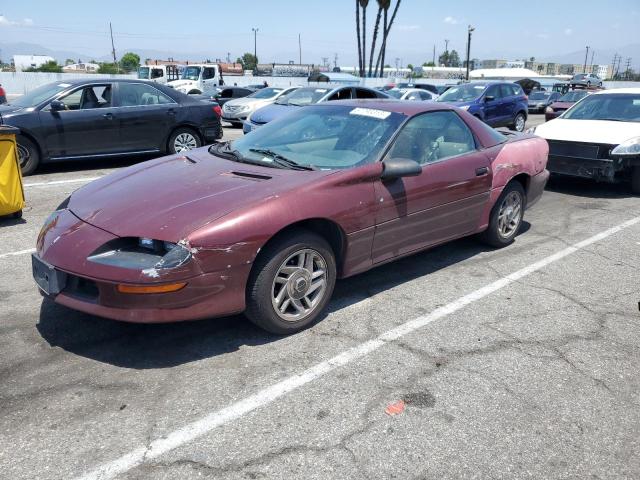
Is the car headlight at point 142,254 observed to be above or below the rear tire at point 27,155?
above

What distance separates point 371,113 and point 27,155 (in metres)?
6.11

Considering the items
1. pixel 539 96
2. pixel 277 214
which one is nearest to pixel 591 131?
pixel 277 214

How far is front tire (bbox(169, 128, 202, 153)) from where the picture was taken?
9688 mm

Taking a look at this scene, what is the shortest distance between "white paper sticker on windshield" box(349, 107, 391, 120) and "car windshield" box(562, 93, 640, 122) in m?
5.70

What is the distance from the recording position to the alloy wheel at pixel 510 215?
530 centimetres

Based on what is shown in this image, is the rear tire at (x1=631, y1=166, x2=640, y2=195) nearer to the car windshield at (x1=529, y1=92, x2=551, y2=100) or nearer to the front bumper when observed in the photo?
the front bumper

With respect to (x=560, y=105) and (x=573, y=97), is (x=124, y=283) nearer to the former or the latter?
(x=560, y=105)

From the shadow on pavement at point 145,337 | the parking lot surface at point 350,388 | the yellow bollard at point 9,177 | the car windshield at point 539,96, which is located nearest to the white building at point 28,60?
the car windshield at point 539,96

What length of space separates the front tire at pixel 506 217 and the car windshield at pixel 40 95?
691cm

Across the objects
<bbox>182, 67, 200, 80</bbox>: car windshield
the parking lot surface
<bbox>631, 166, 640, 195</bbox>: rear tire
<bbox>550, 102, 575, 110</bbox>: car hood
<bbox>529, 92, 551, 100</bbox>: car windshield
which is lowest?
the parking lot surface

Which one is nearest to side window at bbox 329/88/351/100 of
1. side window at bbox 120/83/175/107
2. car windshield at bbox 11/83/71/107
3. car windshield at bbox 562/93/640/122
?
side window at bbox 120/83/175/107

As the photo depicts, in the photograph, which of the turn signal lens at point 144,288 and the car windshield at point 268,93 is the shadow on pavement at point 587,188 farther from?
the car windshield at point 268,93

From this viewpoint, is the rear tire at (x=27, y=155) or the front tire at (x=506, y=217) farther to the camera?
the rear tire at (x=27, y=155)

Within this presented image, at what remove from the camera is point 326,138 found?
14.2 ft
